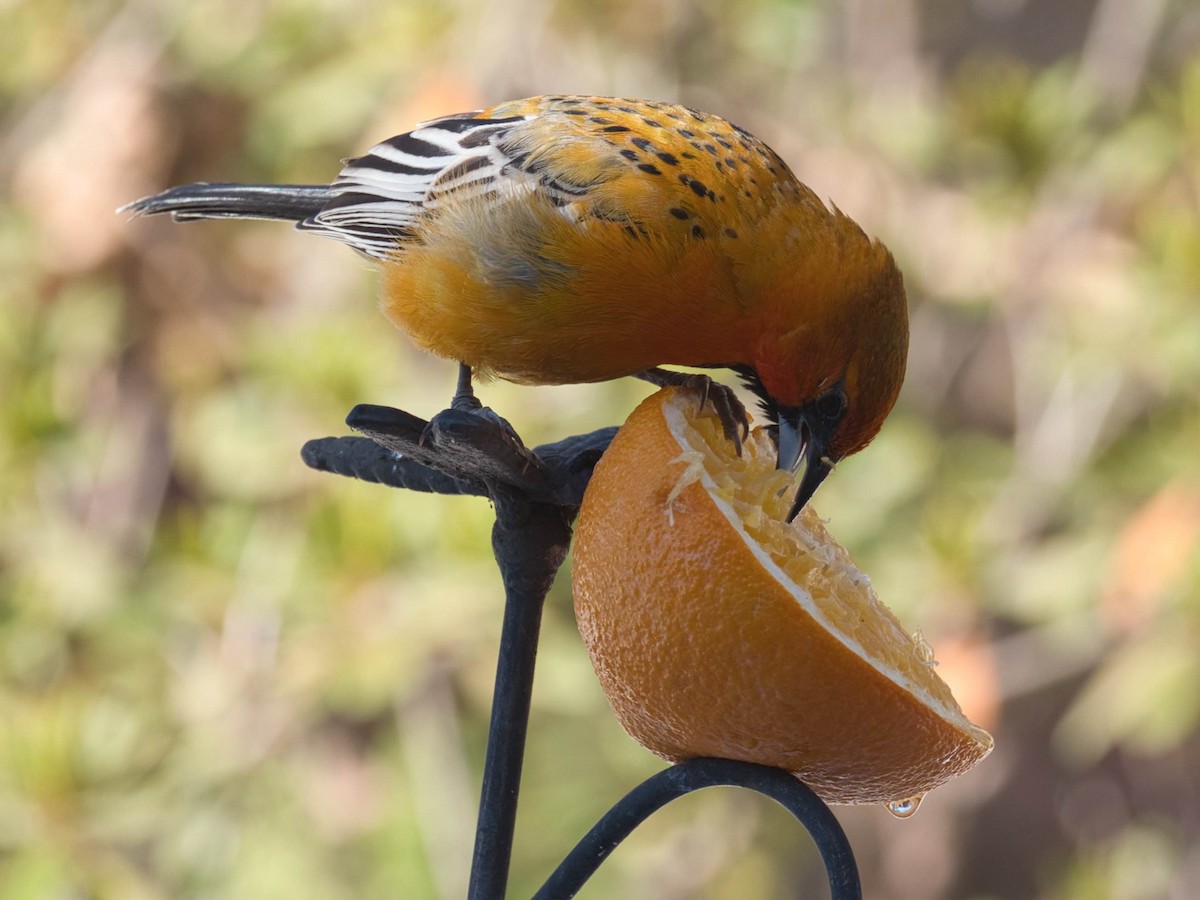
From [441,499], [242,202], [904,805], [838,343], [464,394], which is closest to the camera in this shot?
[904,805]

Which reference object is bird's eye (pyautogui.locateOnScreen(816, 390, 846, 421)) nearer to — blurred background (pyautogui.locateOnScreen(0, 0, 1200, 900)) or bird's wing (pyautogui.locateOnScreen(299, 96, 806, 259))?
bird's wing (pyautogui.locateOnScreen(299, 96, 806, 259))

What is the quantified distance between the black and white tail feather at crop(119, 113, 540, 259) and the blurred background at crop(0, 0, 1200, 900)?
0.79 metres

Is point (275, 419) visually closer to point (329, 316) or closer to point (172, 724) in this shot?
point (329, 316)

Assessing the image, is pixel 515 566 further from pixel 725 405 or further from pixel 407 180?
pixel 407 180

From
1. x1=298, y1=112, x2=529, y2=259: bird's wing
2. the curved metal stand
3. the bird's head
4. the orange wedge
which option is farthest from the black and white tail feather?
the curved metal stand

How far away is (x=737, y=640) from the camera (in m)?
0.90

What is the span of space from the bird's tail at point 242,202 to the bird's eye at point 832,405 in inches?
32.8

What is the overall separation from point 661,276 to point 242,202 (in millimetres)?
735

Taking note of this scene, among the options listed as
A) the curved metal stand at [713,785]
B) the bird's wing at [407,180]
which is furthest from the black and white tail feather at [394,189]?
the curved metal stand at [713,785]

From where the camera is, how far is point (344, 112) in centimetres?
309

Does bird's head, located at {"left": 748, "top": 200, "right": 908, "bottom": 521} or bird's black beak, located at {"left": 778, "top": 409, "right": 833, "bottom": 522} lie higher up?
bird's head, located at {"left": 748, "top": 200, "right": 908, "bottom": 521}

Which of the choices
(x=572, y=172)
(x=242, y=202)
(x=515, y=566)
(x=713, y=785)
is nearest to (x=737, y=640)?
(x=713, y=785)

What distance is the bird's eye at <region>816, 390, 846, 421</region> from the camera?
Result: 1306 millimetres

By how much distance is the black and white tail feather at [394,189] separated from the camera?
4.98 ft
